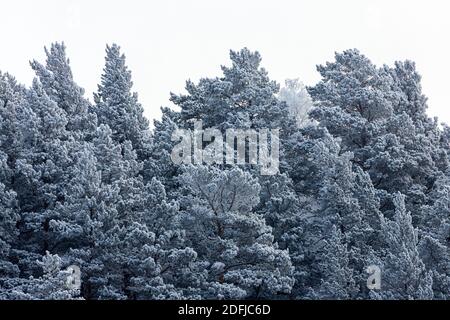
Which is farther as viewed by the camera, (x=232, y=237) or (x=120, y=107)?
(x=120, y=107)

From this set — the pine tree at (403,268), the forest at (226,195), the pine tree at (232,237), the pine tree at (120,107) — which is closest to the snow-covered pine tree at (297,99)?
the forest at (226,195)

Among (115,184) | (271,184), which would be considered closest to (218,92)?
(271,184)

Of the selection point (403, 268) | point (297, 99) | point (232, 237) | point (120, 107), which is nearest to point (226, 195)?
point (232, 237)

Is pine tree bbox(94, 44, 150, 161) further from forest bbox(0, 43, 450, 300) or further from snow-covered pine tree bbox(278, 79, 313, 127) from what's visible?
snow-covered pine tree bbox(278, 79, 313, 127)

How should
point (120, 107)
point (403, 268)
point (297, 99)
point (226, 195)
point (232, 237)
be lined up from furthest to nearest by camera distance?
point (297, 99), point (120, 107), point (232, 237), point (226, 195), point (403, 268)

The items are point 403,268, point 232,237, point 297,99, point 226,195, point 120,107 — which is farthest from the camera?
point 297,99

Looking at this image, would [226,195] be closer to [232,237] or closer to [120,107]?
[232,237]

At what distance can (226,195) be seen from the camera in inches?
854

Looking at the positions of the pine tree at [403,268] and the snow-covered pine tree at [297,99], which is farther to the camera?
the snow-covered pine tree at [297,99]

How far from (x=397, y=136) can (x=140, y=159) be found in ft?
43.7

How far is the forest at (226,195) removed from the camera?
69.6ft

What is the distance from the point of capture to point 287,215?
84.7 ft

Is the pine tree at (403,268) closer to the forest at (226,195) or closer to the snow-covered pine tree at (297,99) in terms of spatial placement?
the forest at (226,195)

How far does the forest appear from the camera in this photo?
21219 millimetres
